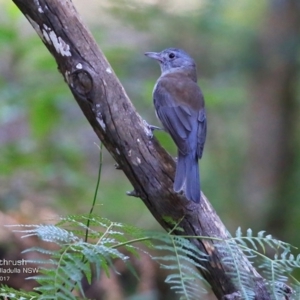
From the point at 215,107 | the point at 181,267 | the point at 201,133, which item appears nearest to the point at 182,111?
the point at 201,133

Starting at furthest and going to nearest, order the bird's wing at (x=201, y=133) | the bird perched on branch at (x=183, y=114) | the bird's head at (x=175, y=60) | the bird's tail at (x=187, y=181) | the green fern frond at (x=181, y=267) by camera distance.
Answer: the bird's head at (x=175, y=60) < the bird's wing at (x=201, y=133) < the bird perched on branch at (x=183, y=114) < the bird's tail at (x=187, y=181) < the green fern frond at (x=181, y=267)

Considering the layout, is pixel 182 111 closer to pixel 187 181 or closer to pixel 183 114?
pixel 183 114

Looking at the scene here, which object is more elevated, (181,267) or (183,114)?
(183,114)

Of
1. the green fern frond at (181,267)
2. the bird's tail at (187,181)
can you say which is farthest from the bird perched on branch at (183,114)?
the green fern frond at (181,267)

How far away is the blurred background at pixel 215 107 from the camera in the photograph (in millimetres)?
4562

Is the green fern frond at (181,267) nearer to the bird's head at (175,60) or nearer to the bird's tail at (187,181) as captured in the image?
the bird's tail at (187,181)

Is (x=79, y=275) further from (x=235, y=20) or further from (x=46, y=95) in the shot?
(x=235, y=20)

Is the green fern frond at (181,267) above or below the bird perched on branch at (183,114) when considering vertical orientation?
below

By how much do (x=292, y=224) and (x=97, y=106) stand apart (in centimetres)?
422

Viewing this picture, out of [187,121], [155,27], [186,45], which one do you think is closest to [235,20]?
[186,45]

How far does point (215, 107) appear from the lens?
607 centimetres

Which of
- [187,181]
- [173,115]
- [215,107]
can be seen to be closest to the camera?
[187,181]

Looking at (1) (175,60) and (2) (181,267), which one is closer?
(2) (181,267)

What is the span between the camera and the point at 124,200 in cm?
604
